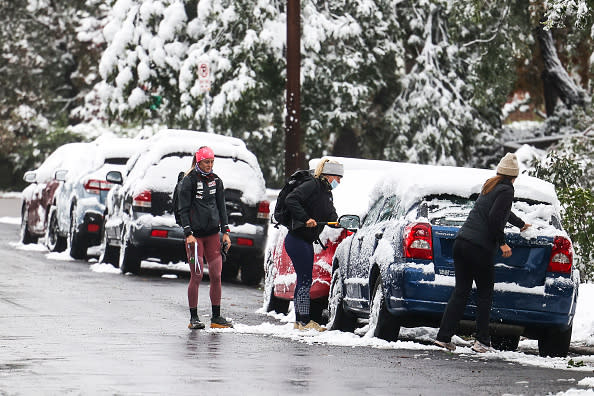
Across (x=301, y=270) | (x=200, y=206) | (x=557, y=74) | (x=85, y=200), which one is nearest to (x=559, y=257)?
(x=301, y=270)

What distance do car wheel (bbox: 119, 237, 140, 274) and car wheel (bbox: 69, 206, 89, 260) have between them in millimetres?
2614

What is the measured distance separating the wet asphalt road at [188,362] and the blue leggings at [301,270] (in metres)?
1.01

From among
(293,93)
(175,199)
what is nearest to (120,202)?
(293,93)

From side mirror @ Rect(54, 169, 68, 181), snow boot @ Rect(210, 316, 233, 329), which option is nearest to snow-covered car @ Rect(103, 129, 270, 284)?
side mirror @ Rect(54, 169, 68, 181)

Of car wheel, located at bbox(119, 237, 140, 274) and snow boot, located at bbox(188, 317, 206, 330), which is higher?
Result: car wheel, located at bbox(119, 237, 140, 274)

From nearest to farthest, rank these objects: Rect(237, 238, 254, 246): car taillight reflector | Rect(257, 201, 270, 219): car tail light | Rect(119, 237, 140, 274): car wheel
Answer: Rect(237, 238, 254, 246): car taillight reflector
Rect(257, 201, 270, 219): car tail light
Rect(119, 237, 140, 274): car wheel

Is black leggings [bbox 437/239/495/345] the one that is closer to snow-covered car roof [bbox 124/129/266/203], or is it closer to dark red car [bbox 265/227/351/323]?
dark red car [bbox 265/227/351/323]

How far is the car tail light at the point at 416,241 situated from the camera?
38.1ft

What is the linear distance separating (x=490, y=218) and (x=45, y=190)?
53.0 ft

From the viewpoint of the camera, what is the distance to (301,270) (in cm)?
1365

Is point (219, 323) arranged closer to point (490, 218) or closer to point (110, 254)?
point (490, 218)

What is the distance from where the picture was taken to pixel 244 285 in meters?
20.1

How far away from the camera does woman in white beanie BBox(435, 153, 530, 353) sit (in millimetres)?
11383

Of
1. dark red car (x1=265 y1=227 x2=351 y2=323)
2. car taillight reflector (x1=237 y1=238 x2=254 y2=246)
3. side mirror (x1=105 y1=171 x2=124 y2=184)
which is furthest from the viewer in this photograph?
side mirror (x1=105 y1=171 x2=124 y2=184)
